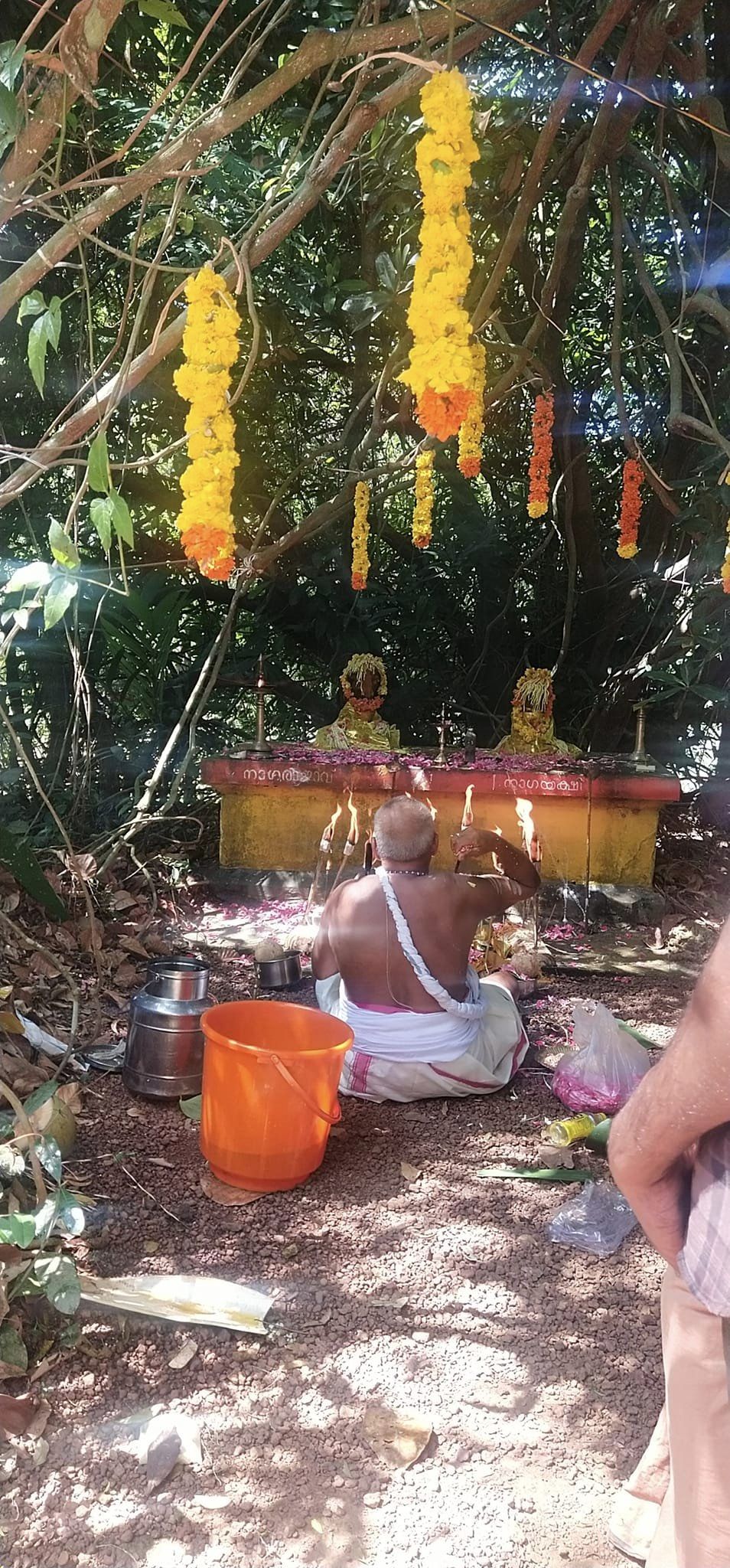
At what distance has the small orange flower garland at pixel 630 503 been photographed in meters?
5.89

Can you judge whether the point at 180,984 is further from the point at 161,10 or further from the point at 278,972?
the point at 161,10

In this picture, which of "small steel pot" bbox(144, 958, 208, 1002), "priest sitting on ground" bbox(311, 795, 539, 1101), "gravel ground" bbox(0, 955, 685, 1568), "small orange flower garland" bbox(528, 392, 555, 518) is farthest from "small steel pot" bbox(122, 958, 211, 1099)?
"small orange flower garland" bbox(528, 392, 555, 518)

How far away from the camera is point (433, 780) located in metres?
6.77

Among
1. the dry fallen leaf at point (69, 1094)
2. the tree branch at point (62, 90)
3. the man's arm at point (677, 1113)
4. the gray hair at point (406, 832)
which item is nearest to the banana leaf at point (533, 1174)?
the gray hair at point (406, 832)

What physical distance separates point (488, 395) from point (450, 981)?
3185 millimetres

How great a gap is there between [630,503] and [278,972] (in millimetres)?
3202

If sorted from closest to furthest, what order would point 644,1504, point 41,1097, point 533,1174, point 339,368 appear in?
point 644,1504, point 41,1097, point 533,1174, point 339,368

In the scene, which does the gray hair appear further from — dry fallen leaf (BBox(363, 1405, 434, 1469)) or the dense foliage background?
dry fallen leaf (BBox(363, 1405, 434, 1469))

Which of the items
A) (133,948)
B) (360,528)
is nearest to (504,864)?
(133,948)

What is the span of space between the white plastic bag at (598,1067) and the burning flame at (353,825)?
3151 millimetres

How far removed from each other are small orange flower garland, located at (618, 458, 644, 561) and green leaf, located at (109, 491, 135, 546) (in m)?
4.28

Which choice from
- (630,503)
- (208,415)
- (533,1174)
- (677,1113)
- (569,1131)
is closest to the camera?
(677,1113)

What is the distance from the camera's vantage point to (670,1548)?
5.46 ft

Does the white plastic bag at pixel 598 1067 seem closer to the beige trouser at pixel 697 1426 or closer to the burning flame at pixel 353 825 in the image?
the beige trouser at pixel 697 1426
